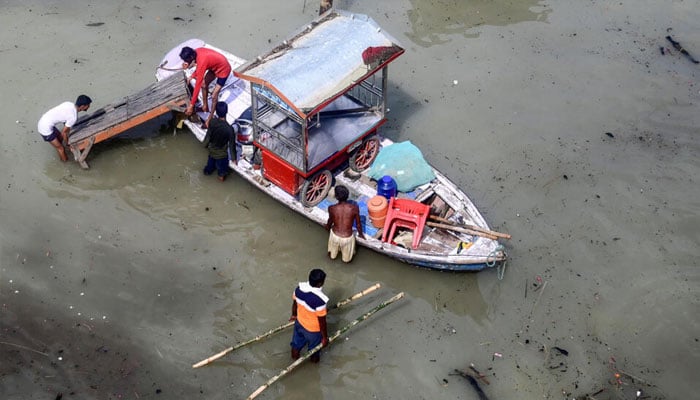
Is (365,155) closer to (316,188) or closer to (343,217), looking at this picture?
(316,188)

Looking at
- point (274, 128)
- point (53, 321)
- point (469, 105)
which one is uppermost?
point (274, 128)

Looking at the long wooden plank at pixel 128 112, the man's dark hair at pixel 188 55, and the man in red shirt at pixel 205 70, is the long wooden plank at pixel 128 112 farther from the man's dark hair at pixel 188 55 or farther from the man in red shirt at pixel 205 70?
the man's dark hair at pixel 188 55

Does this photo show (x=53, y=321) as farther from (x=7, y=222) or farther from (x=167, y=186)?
(x=167, y=186)

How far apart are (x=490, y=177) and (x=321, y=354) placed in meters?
5.11

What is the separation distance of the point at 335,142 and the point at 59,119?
513 centimetres

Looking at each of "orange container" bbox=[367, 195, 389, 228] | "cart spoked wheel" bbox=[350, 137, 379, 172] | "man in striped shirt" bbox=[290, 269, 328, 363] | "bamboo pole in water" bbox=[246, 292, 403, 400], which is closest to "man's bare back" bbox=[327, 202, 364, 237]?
"orange container" bbox=[367, 195, 389, 228]

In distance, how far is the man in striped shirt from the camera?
8453mm

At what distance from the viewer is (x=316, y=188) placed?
11.3m

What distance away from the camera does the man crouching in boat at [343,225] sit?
10320 millimetres

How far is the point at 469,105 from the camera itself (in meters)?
14.3

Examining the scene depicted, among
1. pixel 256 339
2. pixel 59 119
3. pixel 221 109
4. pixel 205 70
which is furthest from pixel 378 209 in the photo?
pixel 59 119

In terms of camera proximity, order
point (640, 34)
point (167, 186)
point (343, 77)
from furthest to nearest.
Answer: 1. point (640, 34)
2. point (167, 186)
3. point (343, 77)

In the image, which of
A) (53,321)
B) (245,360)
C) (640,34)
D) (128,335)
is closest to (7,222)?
(53,321)

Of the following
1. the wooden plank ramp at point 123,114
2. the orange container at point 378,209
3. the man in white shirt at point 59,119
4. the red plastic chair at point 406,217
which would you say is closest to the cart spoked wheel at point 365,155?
the orange container at point 378,209
